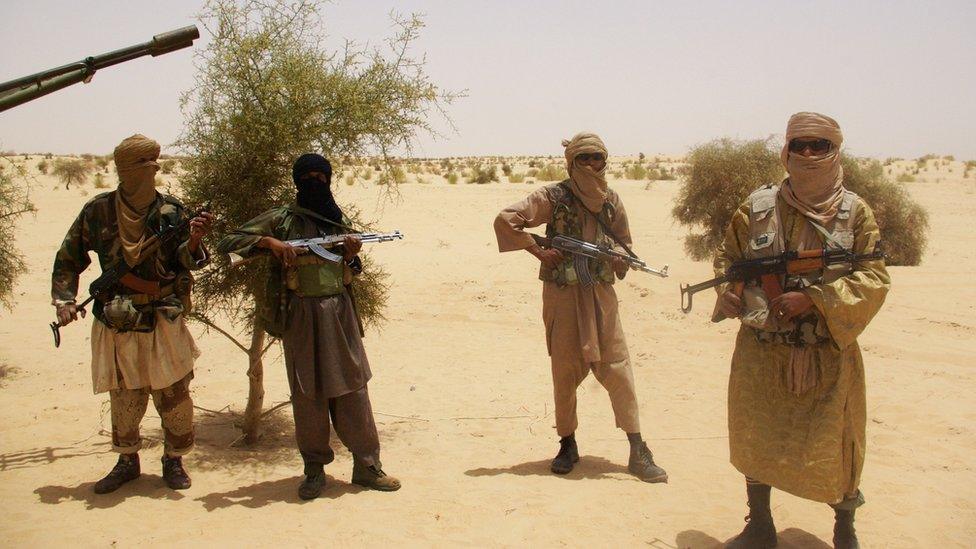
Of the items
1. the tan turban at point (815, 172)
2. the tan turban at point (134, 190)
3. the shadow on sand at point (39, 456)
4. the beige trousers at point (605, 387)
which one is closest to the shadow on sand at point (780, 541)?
the beige trousers at point (605, 387)

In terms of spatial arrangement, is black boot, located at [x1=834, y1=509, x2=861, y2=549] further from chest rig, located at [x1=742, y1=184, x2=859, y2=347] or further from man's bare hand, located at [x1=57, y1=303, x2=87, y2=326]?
man's bare hand, located at [x1=57, y1=303, x2=87, y2=326]

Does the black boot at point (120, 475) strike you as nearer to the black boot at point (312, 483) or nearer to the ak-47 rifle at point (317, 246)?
the black boot at point (312, 483)

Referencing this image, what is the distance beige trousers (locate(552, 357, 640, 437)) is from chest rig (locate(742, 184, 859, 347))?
143 centimetres

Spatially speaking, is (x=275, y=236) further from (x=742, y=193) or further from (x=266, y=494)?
(x=742, y=193)

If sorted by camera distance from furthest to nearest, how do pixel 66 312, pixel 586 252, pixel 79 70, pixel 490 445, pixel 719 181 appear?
pixel 719 181, pixel 490 445, pixel 586 252, pixel 66 312, pixel 79 70

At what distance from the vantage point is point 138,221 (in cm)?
488

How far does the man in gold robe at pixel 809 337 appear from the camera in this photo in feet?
12.5

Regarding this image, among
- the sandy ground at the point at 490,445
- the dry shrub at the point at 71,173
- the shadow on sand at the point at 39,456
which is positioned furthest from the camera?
the dry shrub at the point at 71,173

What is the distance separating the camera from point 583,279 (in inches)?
209

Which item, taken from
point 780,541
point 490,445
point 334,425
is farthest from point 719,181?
point 334,425

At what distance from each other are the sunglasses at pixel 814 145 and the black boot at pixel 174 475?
4.50m

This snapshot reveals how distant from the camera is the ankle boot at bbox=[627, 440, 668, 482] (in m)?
5.32

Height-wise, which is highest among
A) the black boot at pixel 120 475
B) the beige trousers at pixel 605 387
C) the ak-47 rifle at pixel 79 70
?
the ak-47 rifle at pixel 79 70

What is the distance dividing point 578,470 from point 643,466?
52cm
